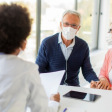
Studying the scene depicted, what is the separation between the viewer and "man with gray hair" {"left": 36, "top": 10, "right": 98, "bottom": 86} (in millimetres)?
1880

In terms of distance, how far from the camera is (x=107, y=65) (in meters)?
2.00

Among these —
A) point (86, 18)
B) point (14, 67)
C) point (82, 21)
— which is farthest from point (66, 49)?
point (86, 18)

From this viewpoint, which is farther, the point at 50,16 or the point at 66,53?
the point at 50,16

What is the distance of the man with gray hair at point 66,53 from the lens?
6.17 ft

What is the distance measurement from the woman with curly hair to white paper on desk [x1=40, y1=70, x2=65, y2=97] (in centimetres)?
47

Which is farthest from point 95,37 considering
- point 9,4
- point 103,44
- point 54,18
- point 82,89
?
point 9,4

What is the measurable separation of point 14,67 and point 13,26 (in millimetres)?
160

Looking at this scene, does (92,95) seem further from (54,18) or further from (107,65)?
(54,18)

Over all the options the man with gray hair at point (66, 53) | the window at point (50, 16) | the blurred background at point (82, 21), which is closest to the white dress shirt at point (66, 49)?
the man with gray hair at point (66, 53)

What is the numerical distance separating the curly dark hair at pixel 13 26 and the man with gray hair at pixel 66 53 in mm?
1067

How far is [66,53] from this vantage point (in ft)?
6.24

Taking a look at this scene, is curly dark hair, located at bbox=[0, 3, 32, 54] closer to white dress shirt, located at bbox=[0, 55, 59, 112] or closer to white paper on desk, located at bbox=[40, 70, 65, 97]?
white dress shirt, located at bbox=[0, 55, 59, 112]

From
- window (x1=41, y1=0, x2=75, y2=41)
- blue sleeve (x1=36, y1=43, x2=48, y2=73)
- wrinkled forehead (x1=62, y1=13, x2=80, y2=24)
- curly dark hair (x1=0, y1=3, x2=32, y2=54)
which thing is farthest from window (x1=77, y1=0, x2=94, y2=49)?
curly dark hair (x1=0, y1=3, x2=32, y2=54)

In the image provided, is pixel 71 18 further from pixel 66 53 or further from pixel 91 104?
pixel 91 104
